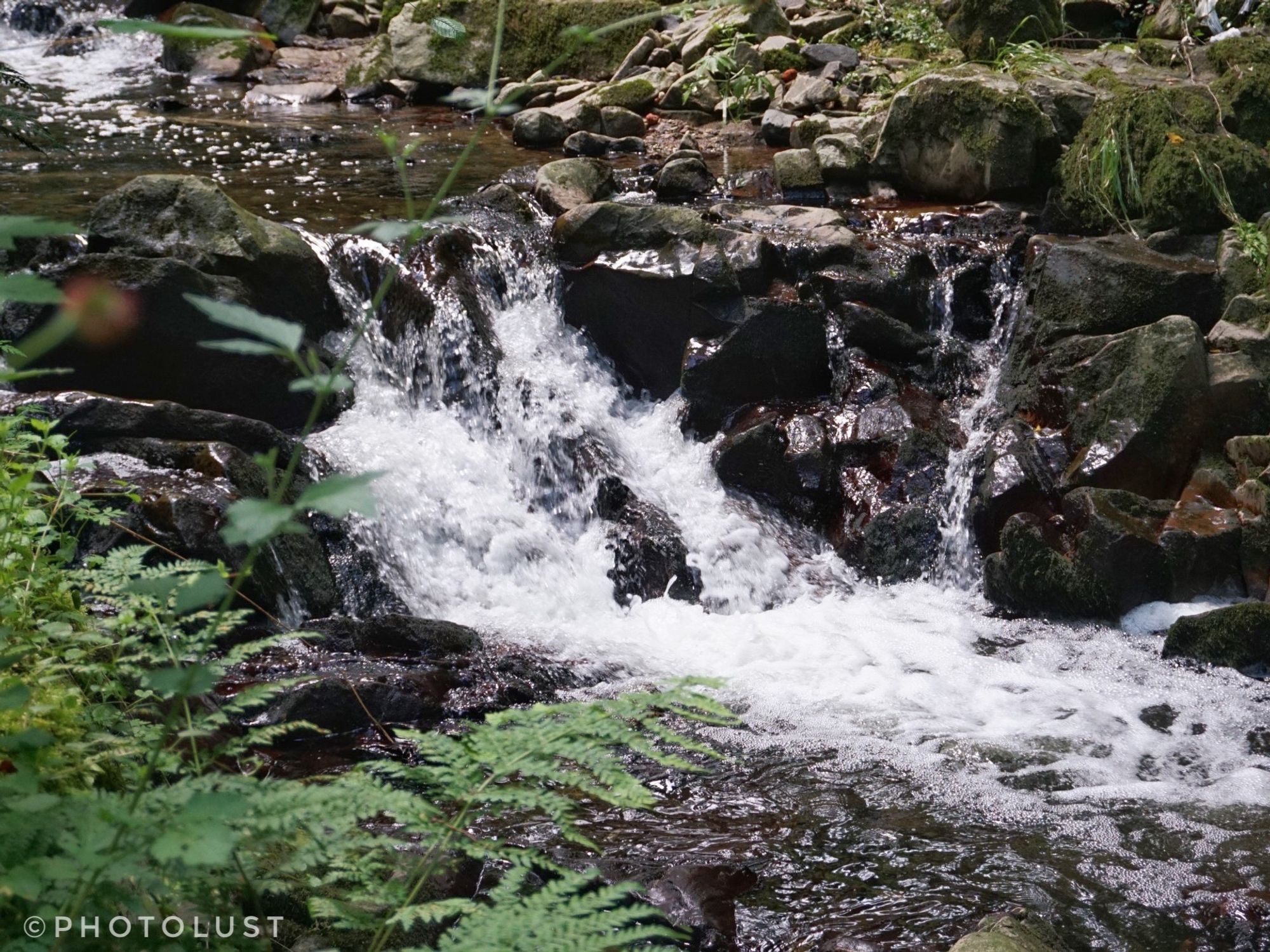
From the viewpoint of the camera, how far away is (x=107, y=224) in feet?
22.4

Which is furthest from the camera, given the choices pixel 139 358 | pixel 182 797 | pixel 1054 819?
pixel 139 358

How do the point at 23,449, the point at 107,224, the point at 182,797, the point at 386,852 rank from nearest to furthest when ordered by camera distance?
the point at 182,797 → the point at 386,852 → the point at 23,449 → the point at 107,224

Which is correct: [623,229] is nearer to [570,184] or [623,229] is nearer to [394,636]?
[570,184]

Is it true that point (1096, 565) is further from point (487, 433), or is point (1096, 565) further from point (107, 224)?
point (107, 224)

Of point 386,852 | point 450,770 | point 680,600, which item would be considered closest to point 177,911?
point 386,852

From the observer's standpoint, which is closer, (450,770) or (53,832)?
(53,832)

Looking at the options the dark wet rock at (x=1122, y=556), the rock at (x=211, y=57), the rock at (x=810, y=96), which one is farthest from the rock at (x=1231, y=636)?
the rock at (x=211, y=57)

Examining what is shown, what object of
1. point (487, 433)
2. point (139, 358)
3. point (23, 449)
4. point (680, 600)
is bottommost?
point (680, 600)

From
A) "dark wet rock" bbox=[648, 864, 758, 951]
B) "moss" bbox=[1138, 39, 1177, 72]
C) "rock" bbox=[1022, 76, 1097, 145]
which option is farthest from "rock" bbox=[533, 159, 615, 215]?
"dark wet rock" bbox=[648, 864, 758, 951]

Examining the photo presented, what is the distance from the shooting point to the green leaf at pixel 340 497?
3.93 ft

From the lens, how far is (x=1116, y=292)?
6.77 metres

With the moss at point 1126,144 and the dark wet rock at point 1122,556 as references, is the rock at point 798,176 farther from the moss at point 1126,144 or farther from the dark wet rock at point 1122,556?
the dark wet rock at point 1122,556

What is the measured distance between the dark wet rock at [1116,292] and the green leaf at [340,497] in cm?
636

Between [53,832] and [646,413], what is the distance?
615 cm
